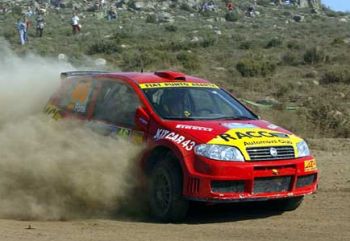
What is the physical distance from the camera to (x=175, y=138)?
7.39 m

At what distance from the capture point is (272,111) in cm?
1620

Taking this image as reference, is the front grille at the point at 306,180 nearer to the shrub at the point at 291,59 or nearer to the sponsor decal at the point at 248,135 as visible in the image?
the sponsor decal at the point at 248,135

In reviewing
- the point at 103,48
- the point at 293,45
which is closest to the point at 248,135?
the point at 103,48

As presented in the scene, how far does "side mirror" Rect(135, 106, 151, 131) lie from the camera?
25.7ft

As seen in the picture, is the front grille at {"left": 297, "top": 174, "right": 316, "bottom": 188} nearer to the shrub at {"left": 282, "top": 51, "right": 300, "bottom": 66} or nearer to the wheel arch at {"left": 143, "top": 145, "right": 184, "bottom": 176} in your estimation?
the wheel arch at {"left": 143, "top": 145, "right": 184, "bottom": 176}

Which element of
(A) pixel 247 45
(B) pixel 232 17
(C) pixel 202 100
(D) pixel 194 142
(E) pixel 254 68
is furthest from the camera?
(B) pixel 232 17

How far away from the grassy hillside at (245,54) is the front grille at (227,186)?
7.53m

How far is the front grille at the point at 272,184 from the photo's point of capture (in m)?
7.27

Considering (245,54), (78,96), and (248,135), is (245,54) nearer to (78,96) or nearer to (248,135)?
(78,96)

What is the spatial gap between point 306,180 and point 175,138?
153 centimetres

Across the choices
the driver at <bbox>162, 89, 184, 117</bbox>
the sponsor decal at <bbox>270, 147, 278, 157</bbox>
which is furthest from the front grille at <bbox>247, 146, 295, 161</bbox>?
the driver at <bbox>162, 89, 184, 117</bbox>

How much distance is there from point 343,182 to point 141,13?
181 ft

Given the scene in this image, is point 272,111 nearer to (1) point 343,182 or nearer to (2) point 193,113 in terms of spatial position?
(1) point 343,182

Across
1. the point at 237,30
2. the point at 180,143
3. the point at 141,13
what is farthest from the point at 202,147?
the point at 141,13
